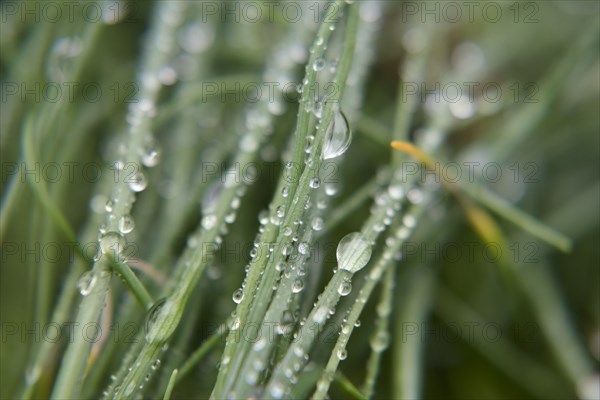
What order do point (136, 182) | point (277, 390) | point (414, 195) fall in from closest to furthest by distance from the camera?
point (277, 390) → point (136, 182) → point (414, 195)

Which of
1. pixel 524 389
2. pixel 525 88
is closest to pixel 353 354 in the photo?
pixel 524 389

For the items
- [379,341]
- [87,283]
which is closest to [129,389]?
[87,283]

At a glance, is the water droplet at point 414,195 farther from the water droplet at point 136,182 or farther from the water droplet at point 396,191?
the water droplet at point 136,182

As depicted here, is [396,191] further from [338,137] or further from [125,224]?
[125,224]

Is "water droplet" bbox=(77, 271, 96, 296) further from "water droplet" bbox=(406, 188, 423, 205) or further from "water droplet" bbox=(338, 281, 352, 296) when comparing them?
"water droplet" bbox=(406, 188, 423, 205)

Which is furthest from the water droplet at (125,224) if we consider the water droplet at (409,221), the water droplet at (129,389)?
the water droplet at (409,221)

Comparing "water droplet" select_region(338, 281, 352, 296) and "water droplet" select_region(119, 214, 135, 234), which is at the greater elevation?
"water droplet" select_region(119, 214, 135, 234)

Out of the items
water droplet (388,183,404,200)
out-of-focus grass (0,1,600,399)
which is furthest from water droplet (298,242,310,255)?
water droplet (388,183,404,200)
